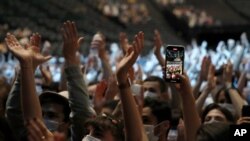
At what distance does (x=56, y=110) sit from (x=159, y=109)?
740 mm

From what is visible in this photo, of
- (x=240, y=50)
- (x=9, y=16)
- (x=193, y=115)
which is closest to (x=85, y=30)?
(x=9, y=16)

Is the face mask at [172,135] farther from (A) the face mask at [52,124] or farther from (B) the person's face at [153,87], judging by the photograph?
(A) the face mask at [52,124]

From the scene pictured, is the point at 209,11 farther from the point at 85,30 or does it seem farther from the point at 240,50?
the point at 240,50

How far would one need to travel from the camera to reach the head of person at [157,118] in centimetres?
506

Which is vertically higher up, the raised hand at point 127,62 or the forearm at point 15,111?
the raised hand at point 127,62

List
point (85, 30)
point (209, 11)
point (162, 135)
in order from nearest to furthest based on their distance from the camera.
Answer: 1. point (162, 135)
2. point (85, 30)
3. point (209, 11)

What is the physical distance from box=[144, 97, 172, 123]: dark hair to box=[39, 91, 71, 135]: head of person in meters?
0.62

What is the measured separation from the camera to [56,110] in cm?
493

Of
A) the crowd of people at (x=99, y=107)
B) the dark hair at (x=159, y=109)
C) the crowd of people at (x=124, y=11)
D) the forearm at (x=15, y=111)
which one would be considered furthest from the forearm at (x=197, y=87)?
the crowd of people at (x=124, y=11)

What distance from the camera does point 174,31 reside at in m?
31.8

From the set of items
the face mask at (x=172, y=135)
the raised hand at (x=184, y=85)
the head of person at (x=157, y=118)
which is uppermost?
the raised hand at (x=184, y=85)

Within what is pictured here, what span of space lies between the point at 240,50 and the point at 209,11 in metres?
25.4

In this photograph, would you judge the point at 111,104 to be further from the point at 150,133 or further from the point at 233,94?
the point at 233,94

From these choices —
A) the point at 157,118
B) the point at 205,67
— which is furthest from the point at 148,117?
the point at 205,67
